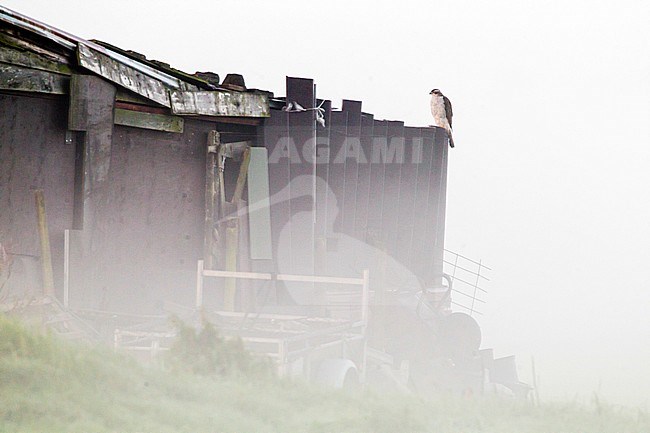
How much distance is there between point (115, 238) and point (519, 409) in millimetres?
4332

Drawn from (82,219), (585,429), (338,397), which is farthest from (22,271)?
(585,429)

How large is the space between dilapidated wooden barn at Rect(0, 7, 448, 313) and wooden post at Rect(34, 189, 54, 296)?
0.26 feet

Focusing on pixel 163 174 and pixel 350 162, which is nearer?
pixel 163 174

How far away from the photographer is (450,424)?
5.42m

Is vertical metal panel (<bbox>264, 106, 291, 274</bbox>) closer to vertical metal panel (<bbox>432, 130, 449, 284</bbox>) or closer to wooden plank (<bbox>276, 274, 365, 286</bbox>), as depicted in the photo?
wooden plank (<bbox>276, 274, 365, 286</bbox>)

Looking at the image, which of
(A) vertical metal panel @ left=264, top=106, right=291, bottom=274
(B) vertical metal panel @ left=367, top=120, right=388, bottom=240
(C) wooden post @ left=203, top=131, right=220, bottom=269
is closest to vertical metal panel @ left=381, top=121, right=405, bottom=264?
(B) vertical metal panel @ left=367, top=120, right=388, bottom=240

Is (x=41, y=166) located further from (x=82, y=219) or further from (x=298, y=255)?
(x=298, y=255)

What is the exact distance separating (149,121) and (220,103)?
3.61ft

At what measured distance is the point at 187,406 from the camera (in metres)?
4.69

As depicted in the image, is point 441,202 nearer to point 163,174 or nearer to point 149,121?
point 163,174

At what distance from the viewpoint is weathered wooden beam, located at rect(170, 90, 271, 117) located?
9188 mm

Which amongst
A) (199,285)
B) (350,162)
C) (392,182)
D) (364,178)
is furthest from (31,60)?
(392,182)

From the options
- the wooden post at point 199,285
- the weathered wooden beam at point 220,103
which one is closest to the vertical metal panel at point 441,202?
the weathered wooden beam at point 220,103

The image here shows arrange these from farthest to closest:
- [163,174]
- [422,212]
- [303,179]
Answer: [422,212] → [303,179] → [163,174]
